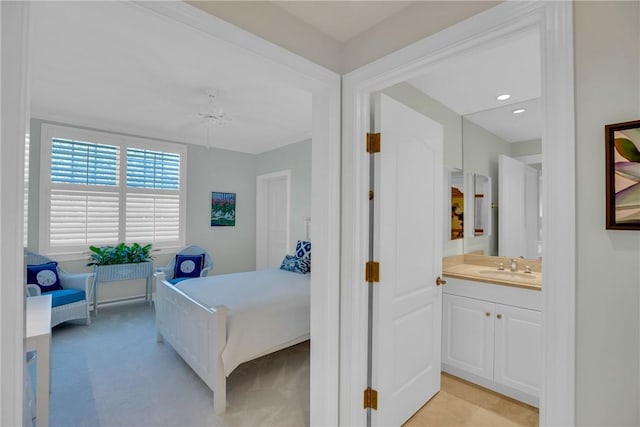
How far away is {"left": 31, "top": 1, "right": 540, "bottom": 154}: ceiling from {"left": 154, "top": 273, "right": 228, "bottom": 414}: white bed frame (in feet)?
5.53

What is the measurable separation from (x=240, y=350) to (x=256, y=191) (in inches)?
154

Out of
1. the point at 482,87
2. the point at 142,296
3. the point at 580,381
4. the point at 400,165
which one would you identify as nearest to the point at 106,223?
the point at 142,296

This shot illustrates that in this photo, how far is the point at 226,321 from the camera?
2.24m

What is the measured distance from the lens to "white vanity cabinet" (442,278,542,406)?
84.3 inches

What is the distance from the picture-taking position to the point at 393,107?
1828 mm

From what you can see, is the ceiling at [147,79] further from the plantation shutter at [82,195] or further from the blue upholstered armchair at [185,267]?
the blue upholstered armchair at [185,267]

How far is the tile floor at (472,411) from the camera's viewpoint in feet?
6.63

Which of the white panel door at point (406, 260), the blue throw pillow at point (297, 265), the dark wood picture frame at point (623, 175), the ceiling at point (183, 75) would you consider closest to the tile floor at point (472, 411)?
the white panel door at point (406, 260)

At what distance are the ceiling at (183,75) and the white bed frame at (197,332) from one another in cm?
169

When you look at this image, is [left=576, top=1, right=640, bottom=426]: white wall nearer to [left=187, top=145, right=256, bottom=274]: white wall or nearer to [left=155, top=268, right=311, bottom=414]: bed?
[left=155, top=268, right=311, bottom=414]: bed

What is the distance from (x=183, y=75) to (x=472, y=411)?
352 cm

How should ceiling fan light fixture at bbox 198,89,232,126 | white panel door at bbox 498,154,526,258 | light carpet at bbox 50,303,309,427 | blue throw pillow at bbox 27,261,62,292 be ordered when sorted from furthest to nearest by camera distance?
1. blue throw pillow at bbox 27,261,62,292
2. ceiling fan light fixture at bbox 198,89,232,126
3. white panel door at bbox 498,154,526,258
4. light carpet at bbox 50,303,309,427

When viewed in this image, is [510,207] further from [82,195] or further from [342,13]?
[82,195]

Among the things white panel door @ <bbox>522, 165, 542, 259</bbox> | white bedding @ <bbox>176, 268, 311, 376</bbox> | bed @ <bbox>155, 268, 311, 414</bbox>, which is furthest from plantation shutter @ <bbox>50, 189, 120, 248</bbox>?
white panel door @ <bbox>522, 165, 542, 259</bbox>
